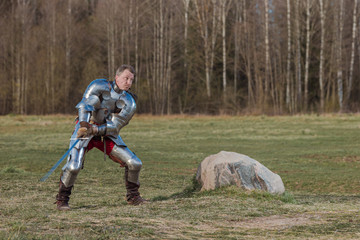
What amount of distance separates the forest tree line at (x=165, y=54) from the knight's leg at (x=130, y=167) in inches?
1438

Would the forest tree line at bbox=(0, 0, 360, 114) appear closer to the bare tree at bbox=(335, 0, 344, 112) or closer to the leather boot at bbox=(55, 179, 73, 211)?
the bare tree at bbox=(335, 0, 344, 112)

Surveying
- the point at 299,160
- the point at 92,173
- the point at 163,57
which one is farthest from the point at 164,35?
the point at 92,173

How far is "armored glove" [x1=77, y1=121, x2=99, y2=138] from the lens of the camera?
8.57 meters

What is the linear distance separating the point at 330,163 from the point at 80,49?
38.3m

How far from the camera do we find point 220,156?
10.0 meters

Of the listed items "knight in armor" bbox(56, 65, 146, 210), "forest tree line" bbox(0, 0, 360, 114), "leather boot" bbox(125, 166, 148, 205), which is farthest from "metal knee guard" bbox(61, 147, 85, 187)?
"forest tree line" bbox(0, 0, 360, 114)

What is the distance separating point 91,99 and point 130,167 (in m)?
1.18

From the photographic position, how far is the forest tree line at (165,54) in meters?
47.5

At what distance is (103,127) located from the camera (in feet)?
28.8

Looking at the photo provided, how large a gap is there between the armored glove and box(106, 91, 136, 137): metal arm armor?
8.8 inches

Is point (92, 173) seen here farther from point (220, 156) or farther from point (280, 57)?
point (280, 57)

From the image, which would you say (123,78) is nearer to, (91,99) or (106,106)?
(106,106)

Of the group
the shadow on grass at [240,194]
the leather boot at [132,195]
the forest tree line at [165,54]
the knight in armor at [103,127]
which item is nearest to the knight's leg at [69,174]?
the knight in armor at [103,127]

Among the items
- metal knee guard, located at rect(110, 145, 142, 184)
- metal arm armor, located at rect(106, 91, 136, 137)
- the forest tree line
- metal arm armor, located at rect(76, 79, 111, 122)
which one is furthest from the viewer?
the forest tree line
